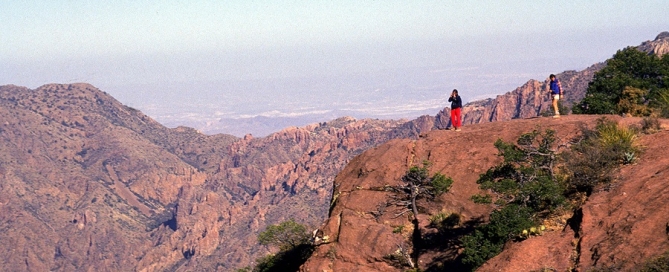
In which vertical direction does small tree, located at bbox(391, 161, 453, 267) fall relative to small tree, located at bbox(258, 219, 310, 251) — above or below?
above

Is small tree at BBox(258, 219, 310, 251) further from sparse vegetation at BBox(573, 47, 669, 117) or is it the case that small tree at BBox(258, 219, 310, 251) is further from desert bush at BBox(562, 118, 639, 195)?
sparse vegetation at BBox(573, 47, 669, 117)

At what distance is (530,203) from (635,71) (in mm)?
27583

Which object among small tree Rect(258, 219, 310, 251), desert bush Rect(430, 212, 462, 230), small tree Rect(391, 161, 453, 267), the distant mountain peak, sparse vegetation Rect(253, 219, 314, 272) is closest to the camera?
desert bush Rect(430, 212, 462, 230)

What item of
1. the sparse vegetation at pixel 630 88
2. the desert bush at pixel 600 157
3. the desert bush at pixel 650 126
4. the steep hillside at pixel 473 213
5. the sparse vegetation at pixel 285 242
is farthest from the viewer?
the sparse vegetation at pixel 630 88

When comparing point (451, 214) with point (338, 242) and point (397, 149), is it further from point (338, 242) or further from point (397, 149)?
point (397, 149)

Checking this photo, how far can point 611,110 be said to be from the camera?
3603 cm

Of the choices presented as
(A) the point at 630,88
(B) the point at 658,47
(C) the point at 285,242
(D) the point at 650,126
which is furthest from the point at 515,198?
(B) the point at 658,47

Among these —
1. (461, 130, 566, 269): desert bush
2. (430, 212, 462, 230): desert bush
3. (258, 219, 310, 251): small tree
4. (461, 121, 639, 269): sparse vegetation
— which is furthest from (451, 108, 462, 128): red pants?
(258, 219, 310, 251): small tree

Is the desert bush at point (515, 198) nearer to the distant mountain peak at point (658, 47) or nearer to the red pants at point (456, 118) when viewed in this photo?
the red pants at point (456, 118)

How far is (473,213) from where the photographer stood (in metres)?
25.0

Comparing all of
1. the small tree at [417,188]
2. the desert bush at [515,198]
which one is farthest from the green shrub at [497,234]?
the small tree at [417,188]

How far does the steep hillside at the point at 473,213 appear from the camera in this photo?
54.3 feet

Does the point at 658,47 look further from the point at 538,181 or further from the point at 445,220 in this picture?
the point at 538,181

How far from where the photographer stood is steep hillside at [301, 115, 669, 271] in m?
16.5
